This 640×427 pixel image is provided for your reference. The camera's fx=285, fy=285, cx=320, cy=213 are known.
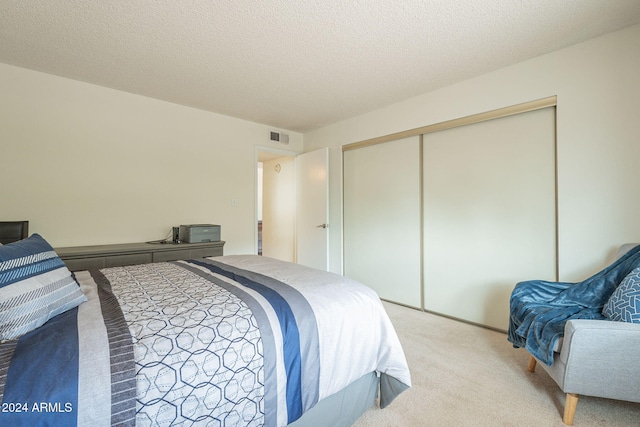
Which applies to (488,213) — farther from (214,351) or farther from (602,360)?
(214,351)

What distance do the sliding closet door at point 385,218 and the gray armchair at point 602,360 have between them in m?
1.88

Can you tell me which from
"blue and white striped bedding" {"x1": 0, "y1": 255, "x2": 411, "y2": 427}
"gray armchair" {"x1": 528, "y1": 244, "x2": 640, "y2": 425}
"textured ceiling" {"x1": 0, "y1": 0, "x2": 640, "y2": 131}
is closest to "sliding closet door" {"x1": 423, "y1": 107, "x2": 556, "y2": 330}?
"textured ceiling" {"x1": 0, "y1": 0, "x2": 640, "y2": 131}

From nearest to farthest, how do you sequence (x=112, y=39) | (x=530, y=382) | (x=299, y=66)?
(x=530, y=382) < (x=112, y=39) < (x=299, y=66)

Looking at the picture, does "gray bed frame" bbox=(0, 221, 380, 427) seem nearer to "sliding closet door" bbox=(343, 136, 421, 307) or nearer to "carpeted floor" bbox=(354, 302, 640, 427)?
"carpeted floor" bbox=(354, 302, 640, 427)

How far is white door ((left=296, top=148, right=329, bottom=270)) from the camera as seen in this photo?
417 cm

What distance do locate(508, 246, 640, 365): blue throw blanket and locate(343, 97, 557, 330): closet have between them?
0.50m

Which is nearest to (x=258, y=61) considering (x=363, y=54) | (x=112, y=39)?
(x=363, y=54)

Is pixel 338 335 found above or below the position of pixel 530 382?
above

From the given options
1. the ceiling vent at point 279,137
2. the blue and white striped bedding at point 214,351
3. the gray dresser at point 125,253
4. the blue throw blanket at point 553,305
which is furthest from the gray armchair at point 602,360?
the ceiling vent at point 279,137

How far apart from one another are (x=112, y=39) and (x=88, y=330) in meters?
2.23

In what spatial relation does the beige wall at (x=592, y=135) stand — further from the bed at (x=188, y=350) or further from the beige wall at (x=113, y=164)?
the beige wall at (x=113, y=164)

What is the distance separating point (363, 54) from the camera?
240cm

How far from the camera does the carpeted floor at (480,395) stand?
60.8 inches

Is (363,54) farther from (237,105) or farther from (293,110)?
(237,105)
